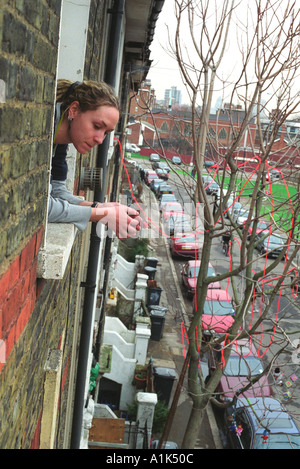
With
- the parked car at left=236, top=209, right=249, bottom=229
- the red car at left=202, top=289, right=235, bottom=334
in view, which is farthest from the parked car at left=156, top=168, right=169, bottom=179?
the red car at left=202, top=289, right=235, bottom=334

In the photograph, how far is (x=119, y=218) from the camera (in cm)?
207

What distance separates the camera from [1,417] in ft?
4.43

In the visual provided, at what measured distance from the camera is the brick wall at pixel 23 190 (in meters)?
1.14

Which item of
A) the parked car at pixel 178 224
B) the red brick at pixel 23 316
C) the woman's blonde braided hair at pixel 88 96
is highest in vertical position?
the woman's blonde braided hair at pixel 88 96

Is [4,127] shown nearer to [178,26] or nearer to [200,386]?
[178,26]

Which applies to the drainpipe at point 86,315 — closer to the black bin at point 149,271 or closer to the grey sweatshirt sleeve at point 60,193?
the grey sweatshirt sleeve at point 60,193

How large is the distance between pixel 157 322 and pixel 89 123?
11245 millimetres

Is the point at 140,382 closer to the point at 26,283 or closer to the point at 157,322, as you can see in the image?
the point at 157,322

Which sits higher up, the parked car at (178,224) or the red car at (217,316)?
the parked car at (178,224)

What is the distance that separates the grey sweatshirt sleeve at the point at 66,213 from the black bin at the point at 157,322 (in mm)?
A: 10934

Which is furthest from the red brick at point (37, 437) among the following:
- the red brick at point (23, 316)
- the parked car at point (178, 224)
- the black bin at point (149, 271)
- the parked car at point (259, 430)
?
the black bin at point (149, 271)

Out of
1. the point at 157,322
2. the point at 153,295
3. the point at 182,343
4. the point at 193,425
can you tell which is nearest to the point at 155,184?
the point at 153,295

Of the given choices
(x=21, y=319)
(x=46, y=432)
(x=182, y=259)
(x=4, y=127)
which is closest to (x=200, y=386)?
(x=46, y=432)
